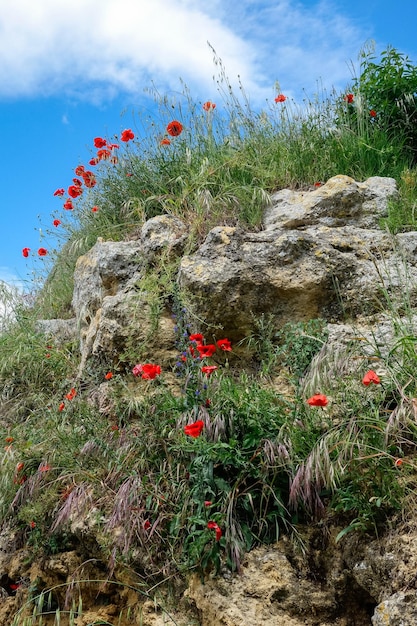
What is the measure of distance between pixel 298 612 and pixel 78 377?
8.32 ft

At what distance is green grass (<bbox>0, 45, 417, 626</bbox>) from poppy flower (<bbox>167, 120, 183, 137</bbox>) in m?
0.71

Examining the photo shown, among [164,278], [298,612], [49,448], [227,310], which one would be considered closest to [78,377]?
[49,448]

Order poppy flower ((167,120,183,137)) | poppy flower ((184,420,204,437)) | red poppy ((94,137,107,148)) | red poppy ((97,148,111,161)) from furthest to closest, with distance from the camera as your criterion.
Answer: red poppy ((97,148,111,161)), red poppy ((94,137,107,148)), poppy flower ((167,120,183,137)), poppy flower ((184,420,204,437))

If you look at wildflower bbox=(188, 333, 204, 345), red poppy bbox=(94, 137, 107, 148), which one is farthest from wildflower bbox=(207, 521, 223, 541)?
red poppy bbox=(94, 137, 107, 148)

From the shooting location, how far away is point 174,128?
6098mm

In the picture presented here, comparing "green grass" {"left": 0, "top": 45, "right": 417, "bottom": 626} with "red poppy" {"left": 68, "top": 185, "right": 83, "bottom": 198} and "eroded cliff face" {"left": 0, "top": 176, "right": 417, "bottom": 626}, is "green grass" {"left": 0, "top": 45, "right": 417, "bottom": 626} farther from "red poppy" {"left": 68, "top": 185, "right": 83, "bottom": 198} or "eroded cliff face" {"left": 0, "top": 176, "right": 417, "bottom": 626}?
"red poppy" {"left": 68, "top": 185, "right": 83, "bottom": 198}

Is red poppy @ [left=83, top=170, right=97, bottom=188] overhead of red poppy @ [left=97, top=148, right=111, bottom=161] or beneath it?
beneath

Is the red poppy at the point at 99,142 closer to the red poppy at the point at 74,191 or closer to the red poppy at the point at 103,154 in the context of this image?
the red poppy at the point at 103,154

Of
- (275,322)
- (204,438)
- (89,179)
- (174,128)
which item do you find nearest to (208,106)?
(174,128)

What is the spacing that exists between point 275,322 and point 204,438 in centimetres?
134

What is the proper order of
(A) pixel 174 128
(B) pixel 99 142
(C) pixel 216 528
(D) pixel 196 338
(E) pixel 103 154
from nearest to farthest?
(C) pixel 216 528 < (D) pixel 196 338 < (A) pixel 174 128 < (B) pixel 99 142 < (E) pixel 103 154

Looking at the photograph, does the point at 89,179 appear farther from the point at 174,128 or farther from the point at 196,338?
the point at 196,338

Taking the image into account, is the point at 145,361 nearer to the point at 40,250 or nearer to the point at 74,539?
the point at 74,539

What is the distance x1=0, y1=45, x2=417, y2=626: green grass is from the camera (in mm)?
3002
